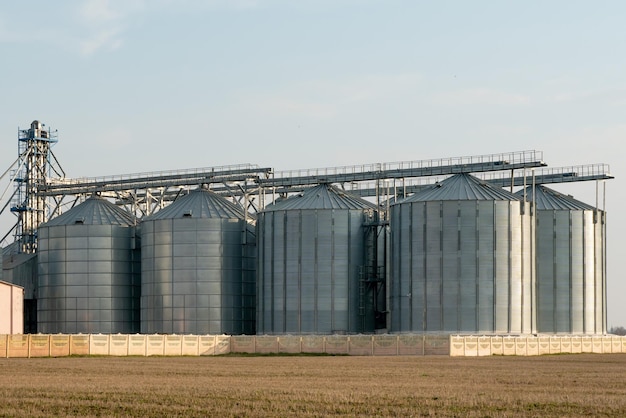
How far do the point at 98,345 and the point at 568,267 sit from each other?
5130 cm

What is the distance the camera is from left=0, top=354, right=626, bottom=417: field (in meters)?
37.8

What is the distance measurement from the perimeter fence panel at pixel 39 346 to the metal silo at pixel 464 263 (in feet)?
121

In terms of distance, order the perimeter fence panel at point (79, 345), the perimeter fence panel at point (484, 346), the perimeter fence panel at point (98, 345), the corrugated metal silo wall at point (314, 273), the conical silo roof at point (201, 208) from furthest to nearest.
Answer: the conical silo roof at point (201, 208) < the corrugated metal silo wall at point (314, 273) < the perimeter fence panel at point (484, 346) < the perimeter fence panel at point (98, 345) < the perimeter fence panel at point (79, 345)

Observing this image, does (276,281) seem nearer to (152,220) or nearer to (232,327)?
(232,327)

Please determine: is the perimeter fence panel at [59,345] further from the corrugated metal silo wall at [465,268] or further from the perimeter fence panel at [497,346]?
the corrugated metal silo wall at [465,268]

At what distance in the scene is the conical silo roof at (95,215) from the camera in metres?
128

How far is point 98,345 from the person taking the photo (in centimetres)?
8838

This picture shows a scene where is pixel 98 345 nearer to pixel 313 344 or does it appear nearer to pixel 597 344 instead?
pixel 313 344

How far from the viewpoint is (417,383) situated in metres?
51.3

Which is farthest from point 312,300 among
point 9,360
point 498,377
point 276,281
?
point 498,377

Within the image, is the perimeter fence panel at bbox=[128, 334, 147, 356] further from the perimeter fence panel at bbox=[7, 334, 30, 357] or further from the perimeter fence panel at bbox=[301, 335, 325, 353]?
the perimeter fence panel at bbox=[301, 335, 325, 353]

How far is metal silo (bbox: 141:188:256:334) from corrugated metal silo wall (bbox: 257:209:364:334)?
5.82 meters

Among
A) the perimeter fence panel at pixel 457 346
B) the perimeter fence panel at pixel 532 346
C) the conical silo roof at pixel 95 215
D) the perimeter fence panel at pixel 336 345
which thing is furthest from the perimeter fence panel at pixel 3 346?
the conical silo roof at pixel 95 215

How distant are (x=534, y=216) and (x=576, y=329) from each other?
12.9 meters
